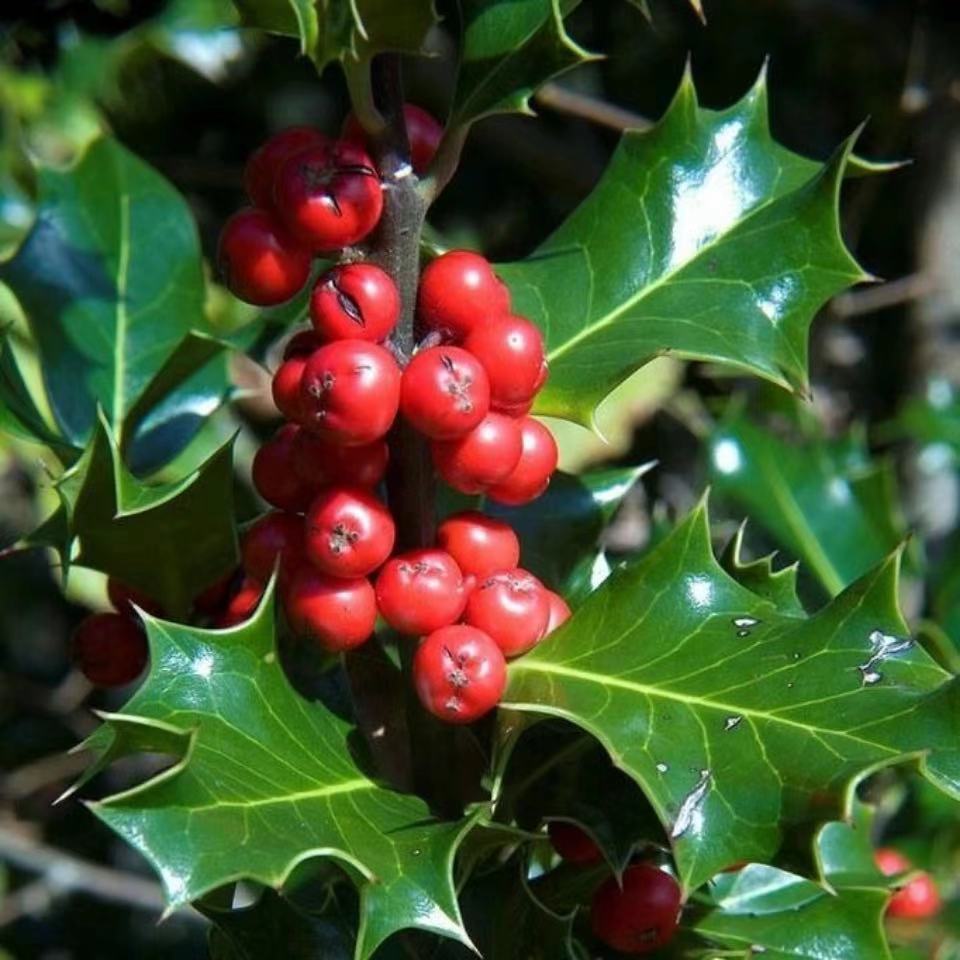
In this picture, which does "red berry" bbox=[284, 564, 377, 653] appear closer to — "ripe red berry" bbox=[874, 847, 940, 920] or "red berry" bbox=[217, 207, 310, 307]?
"red berry" bbox=[217, 207, 310, 307]

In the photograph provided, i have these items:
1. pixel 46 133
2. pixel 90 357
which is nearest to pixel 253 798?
pixel 90 357

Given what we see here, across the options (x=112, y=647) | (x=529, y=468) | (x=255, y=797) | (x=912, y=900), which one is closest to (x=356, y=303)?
(x=529, y=468)

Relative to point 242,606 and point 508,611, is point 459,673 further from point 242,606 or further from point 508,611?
point 242,606

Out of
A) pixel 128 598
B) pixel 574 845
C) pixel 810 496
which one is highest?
pixel 128 598

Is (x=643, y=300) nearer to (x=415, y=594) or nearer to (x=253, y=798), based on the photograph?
(x=415, y=594)

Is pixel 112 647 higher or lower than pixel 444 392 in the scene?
lower

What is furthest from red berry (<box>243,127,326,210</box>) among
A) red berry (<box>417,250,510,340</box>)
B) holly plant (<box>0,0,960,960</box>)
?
red berry (<box>417,250,510,340</box>)
